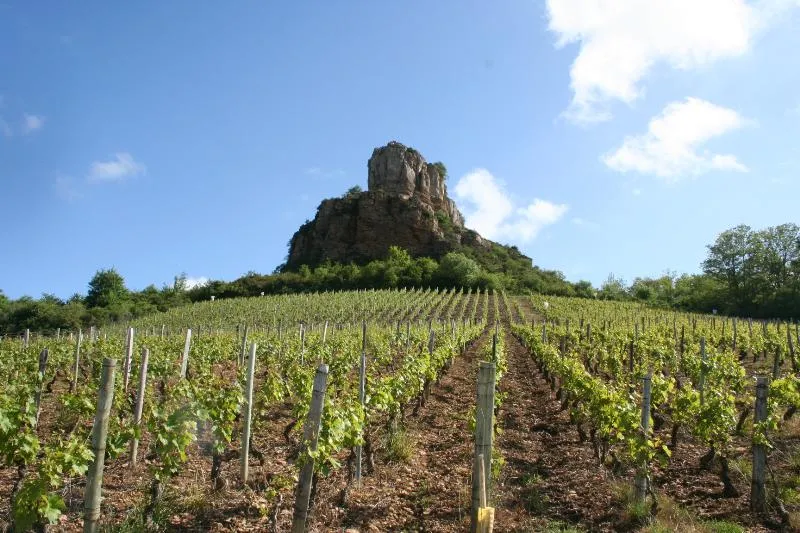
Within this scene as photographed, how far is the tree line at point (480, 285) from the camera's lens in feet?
164

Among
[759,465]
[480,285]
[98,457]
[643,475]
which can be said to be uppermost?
[480,285]

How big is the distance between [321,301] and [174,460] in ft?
132

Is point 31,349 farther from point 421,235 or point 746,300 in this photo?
point 421,235

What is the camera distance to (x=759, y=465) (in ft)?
17.0

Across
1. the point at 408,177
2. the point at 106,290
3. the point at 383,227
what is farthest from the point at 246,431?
the point at 408,177

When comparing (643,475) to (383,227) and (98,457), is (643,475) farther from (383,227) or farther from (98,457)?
(383,227)

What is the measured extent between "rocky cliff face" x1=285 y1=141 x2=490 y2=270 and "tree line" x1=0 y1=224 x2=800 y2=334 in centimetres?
614

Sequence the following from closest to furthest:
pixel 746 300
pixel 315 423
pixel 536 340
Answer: pixel 315 423
pixel 536 340
pixel 746 300

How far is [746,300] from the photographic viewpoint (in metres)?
51.3

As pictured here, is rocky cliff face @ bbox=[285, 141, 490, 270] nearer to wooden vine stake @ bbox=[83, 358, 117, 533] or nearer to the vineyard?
the vineyard

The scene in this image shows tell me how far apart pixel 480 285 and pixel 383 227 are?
1105 inches

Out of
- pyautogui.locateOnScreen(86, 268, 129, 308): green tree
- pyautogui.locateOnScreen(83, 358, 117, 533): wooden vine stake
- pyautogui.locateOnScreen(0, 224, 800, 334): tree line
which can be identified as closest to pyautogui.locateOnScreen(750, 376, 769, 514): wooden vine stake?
pyautogui.locateOnScreen(83, 358, 117, 533): wooden vine stake

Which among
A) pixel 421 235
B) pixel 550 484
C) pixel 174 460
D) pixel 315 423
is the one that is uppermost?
pixel 421 235

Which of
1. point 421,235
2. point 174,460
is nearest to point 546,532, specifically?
point 174,460
